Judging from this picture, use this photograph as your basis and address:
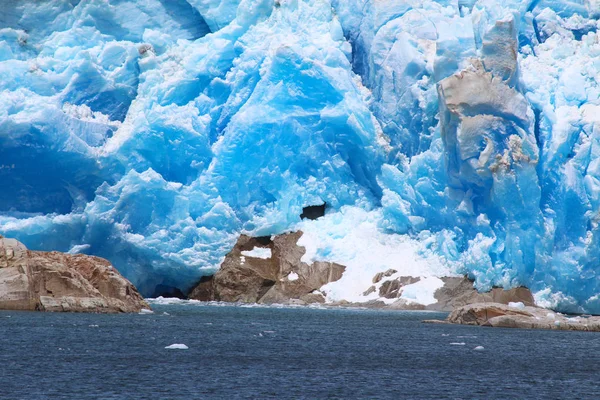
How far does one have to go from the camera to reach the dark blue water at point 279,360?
62.6ft

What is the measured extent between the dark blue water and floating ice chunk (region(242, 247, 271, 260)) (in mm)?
14770

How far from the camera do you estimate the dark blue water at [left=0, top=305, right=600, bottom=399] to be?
19094mm

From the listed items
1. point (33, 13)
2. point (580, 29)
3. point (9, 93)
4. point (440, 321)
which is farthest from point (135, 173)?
point (580, 29)

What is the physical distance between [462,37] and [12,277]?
25.6m

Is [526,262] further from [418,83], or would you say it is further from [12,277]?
[12,277]

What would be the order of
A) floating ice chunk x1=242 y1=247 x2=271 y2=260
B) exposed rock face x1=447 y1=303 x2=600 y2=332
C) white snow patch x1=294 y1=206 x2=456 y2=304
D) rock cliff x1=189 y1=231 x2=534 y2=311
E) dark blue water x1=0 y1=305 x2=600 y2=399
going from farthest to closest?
floating ice chunk x1=242 y1=247 x2=271 y2=260
rock cliff x1=189 y1=231 x2=534 y2=311
white snow patch x1=294 y1=206 x2=456 y2=304
exposed rock face x1=447 y1=303 x2=600 y2=332
dark blue water x1=0 y1=305 x2=600 y2=399

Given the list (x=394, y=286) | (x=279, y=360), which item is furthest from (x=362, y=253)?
(x=279, y=360)

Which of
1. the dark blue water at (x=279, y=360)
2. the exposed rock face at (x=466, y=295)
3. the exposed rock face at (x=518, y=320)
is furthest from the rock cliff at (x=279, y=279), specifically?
the dark blue water at (x=279, y=360)

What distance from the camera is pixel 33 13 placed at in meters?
53.9

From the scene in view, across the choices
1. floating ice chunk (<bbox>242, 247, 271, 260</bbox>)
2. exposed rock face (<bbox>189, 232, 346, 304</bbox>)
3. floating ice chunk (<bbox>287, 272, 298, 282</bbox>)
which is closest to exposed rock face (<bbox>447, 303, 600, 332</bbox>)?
exposed rock face (<bbox>189, 232, 346, 304</bbox>)

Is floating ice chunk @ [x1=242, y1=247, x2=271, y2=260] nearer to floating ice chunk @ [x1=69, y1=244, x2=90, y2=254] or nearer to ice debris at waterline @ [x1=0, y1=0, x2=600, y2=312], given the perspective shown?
ice debris at waterline @ [x1=0, y1=0, x2=600, y2=312]

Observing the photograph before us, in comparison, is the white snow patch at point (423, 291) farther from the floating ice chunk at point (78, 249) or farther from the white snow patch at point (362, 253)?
the floating ice chunk at point (78, 249)

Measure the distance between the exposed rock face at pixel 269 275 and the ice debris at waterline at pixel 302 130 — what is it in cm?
86

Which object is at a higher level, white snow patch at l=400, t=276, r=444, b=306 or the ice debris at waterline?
the ice debris at waterline
